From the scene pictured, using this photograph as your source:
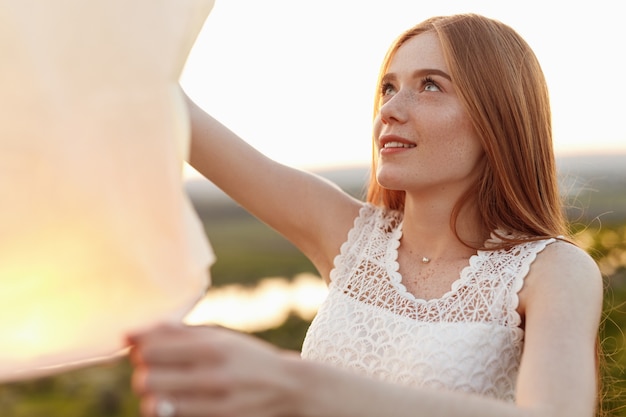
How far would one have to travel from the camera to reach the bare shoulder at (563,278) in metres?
1.85

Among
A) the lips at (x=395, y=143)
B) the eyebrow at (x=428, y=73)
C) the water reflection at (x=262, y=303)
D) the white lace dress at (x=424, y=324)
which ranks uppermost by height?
the eyebrow at (x=428, y=73)

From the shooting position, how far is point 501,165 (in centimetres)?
219

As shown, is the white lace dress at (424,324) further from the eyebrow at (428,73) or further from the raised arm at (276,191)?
the eyebrow at (428,73)

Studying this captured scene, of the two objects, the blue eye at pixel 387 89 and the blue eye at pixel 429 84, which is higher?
the blue eye at pixel 429 84

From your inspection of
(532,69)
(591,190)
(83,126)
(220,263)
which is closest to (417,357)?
(532,69)

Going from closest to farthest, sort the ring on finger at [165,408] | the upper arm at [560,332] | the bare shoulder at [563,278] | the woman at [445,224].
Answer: the ring on finger at [165,408] → the upper arm at [560,332] → the bare shoulder at [563,278] → the woman at [445,224]

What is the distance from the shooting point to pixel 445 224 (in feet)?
7.45

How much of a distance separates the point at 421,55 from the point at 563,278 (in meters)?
0.75

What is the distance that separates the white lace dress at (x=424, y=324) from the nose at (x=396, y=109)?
0.40 m

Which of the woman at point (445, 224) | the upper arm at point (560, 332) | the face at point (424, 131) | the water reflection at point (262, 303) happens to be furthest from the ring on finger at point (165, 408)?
the water reflection at point (262, 303)

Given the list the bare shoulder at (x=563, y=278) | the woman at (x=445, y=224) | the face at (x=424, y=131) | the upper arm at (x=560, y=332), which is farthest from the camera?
the face at (x=424, y=131)

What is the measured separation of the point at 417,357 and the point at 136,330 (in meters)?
1.16

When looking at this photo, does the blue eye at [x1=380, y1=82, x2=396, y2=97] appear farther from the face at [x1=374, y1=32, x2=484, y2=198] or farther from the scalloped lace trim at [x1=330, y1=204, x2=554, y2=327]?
the scalloped lace trim at [x1=330, y1=204, x2=554, y2=327]

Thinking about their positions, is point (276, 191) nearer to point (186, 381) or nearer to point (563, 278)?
point (563, 278)
